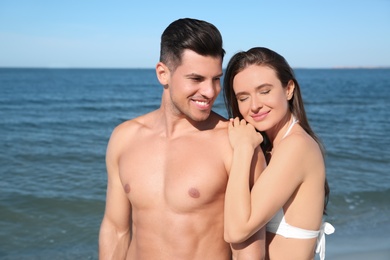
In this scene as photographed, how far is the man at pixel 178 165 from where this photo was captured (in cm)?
278

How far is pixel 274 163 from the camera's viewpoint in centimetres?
272

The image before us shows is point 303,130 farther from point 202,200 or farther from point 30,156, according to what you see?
point 30,156

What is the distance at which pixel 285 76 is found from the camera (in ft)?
9.69

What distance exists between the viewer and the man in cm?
278

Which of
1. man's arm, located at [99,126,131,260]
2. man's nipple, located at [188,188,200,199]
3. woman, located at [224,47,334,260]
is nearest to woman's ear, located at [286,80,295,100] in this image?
woman, located at [224,47,334,260]

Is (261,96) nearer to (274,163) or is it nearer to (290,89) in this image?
(290,89)

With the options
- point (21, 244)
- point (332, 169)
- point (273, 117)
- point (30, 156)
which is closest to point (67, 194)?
point (21, 244)

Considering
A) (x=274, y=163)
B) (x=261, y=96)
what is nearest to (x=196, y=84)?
(x=261, y=96)

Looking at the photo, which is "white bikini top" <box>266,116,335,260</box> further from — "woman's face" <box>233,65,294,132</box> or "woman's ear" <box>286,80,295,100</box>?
"woman's ear" <box>286,80,295,100</box>

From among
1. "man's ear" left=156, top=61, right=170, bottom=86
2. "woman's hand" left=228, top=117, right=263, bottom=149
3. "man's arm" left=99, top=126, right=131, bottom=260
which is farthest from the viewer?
"man's arm" left=99, top=126, right=131, bottom=260

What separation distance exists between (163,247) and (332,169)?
927 cm

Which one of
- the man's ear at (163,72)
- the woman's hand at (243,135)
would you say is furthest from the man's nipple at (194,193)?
the man's ear at (163,72)

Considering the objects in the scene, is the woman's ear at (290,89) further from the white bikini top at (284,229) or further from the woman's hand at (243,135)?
the white bikini top at (284,229)

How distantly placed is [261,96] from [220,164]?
0.50m
